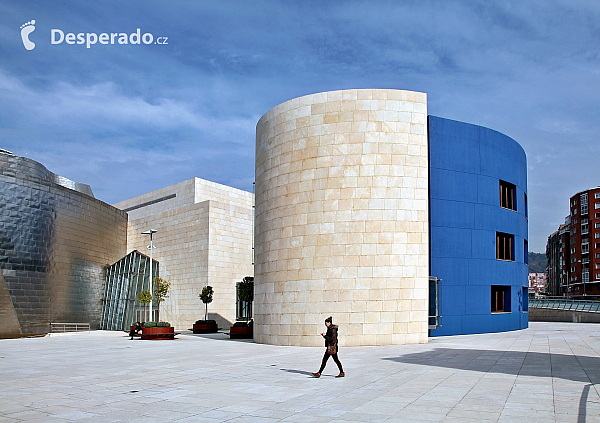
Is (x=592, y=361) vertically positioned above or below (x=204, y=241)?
below

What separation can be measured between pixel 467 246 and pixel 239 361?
1419cm

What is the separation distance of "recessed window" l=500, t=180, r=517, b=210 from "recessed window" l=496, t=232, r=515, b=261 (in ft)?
5.44

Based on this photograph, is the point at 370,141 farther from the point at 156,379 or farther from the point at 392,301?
the point at 156,379

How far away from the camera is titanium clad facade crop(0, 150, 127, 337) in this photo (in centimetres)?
3381

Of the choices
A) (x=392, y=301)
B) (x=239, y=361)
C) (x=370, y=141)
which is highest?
(x=370, y=141)

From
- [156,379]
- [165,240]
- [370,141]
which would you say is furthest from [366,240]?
[165,240]

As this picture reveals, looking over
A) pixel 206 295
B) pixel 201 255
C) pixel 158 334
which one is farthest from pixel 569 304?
pixel 158 334

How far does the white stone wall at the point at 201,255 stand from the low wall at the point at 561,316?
2389cm

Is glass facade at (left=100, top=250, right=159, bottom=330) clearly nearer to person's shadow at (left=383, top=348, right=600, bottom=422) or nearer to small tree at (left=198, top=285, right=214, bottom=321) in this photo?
small tree at (left=198, top=285, right=214, bottom=321)

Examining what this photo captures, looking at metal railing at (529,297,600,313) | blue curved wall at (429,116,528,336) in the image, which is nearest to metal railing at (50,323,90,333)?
blue curved wall at (429,116,528,336)

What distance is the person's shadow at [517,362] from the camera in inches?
522

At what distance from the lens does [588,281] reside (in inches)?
3807

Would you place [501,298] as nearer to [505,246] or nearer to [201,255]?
[505,246]

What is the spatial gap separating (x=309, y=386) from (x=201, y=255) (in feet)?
98.6
